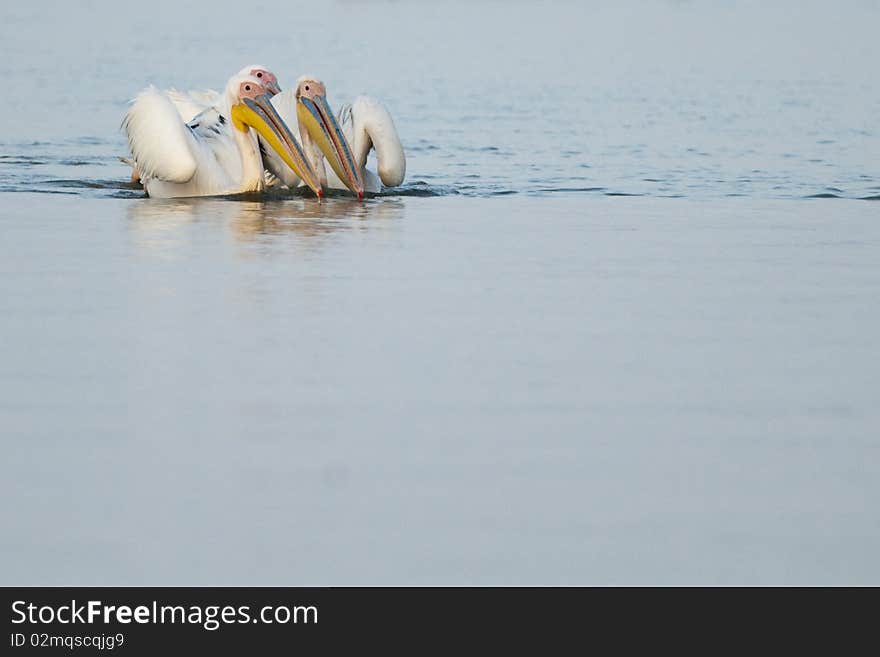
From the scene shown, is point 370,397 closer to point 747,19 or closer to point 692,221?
point 692,221

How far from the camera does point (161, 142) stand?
8805 mm

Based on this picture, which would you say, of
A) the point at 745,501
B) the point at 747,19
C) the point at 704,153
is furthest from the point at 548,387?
the point at 747,19

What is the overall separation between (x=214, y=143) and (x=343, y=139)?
716mm

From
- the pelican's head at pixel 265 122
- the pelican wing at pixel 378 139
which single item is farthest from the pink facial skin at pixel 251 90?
the pelican wing at pixel 378 139

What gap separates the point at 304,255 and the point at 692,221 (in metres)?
2.05

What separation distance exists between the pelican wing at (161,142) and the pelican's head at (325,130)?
77 centimetres

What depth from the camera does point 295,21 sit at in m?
27.2

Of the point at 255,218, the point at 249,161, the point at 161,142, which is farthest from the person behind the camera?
the point at 249,161

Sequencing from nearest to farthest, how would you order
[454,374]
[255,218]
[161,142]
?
[454,374], [255,218], [161,142]

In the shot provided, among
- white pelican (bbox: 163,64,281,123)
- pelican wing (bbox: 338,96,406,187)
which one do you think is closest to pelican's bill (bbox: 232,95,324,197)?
pelican wing (bbox: 338,96,406,187)

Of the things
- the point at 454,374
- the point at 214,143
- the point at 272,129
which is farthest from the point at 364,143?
the point at 454,374

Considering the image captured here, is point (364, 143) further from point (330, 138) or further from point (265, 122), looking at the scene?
point (265, 122)

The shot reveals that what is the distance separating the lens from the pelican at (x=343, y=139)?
9430mm

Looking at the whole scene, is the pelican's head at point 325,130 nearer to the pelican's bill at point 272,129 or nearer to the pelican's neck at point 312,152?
the pelican's neck at point 312,152
